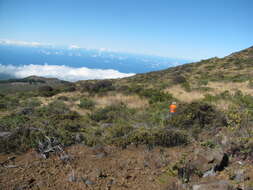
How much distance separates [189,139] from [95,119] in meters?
4.10

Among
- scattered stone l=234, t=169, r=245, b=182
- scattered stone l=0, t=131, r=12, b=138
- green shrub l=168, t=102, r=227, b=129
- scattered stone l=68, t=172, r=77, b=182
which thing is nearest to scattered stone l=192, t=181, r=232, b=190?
scattered stone l=234, t=169, r=245, b=182

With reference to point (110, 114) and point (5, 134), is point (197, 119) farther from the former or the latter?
point (5, 134)

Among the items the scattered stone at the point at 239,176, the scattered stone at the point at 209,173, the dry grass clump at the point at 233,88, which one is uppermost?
the dry grass clump at the point at 233,88

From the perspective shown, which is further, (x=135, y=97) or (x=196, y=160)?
(x=135, y=97)

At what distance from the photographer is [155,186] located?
3275mm

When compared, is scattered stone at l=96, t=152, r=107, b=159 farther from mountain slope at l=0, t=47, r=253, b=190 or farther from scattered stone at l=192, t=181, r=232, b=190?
scattered stone at l=192, t=181, r=232, b=190

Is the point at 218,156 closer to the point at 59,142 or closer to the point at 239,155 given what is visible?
the point at 239,155

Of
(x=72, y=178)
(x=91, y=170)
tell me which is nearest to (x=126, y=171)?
(x=91, y=170)

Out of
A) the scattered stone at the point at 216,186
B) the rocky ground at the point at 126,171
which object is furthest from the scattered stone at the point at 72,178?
the scattered stone at the point at 216,186

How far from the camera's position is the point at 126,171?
3.73 metres

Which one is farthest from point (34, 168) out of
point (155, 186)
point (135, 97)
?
point (135, 97)

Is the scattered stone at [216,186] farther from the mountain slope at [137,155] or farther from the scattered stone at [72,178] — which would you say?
the scattered stone at [72,178]

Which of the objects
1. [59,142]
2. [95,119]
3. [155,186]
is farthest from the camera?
[95,119]

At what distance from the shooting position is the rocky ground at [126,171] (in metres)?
3.19
